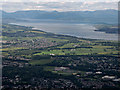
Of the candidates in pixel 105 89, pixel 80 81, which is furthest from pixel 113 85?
pixel 80 81

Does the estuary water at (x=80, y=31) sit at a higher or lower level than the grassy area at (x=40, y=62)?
higher

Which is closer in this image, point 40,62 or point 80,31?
point 40,62

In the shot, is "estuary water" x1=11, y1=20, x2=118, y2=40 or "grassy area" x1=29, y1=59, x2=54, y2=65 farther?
"estuary water" x1=11, y1=20, x2=118, y2=40

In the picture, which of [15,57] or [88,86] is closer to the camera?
[88,86]

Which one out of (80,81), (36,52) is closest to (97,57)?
(36,52)

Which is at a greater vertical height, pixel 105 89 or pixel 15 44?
pixel 15 44

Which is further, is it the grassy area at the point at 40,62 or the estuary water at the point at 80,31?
the estuary water at the point at 80,31

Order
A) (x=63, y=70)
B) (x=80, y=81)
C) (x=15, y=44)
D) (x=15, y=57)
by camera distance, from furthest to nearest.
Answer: (x=15, y=44) < (x=15, y=57) < (x=63, y=70) < (x=80, y=81)

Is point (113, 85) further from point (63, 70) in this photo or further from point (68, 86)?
point (63, 70)

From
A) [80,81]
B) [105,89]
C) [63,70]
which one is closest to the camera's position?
[105,89]

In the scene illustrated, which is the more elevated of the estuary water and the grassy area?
the estuary water

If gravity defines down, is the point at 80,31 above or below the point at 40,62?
above
